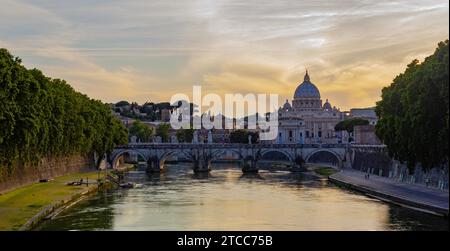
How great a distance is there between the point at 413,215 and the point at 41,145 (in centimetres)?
3040

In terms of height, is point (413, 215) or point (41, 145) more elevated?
point (41, 145)

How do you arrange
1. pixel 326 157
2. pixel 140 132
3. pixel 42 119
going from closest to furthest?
pixel 42 119, pixel 326 157, pixel 140 132

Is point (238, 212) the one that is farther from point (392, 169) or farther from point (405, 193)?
point (392, 169)

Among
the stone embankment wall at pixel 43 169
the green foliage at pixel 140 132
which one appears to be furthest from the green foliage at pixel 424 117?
the green foliage at pixel 140 132

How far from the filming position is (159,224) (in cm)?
4428

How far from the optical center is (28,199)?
52.6m

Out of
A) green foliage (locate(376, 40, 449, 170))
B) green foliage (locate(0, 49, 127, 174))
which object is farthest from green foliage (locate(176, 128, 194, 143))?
green foliage (locate(376, 40, 449, 170))

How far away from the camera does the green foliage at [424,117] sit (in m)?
46.7

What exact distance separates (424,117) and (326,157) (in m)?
87.7

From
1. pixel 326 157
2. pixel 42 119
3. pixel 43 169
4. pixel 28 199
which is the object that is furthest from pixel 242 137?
pixel 28 199
